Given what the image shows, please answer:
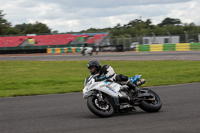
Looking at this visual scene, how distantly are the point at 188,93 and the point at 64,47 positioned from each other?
4479 cm

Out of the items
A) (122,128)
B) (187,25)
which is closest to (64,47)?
(187,25)

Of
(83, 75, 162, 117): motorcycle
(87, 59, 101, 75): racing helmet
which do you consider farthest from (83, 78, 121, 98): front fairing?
(87, 59, 101, 75): racing helmet

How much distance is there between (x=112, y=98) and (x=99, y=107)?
41 cm

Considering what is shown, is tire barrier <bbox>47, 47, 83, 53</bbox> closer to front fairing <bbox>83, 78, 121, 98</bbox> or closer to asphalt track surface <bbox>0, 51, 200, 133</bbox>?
asphalt track surface <bbox>0, 51, 200, 133</bbox>

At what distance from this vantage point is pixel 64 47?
178 ft

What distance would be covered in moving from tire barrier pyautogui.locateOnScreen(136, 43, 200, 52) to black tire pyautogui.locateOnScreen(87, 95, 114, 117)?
33331mm

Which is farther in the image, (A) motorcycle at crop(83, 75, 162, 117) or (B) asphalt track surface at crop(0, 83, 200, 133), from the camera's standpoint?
(A) motorcycle at crop(83, 75, 162, 117)

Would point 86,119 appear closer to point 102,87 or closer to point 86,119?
point 86,119

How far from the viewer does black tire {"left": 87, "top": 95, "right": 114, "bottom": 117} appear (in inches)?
264

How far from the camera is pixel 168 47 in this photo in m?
40.8

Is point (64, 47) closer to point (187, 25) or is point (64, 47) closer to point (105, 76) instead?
point (187, 25)

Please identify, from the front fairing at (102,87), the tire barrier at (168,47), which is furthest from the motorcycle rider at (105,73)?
the tire barrier at (168,47)

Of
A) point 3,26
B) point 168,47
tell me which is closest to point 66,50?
point 168,47

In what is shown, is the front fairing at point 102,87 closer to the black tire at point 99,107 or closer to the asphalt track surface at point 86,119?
the black tire at point 99,107
